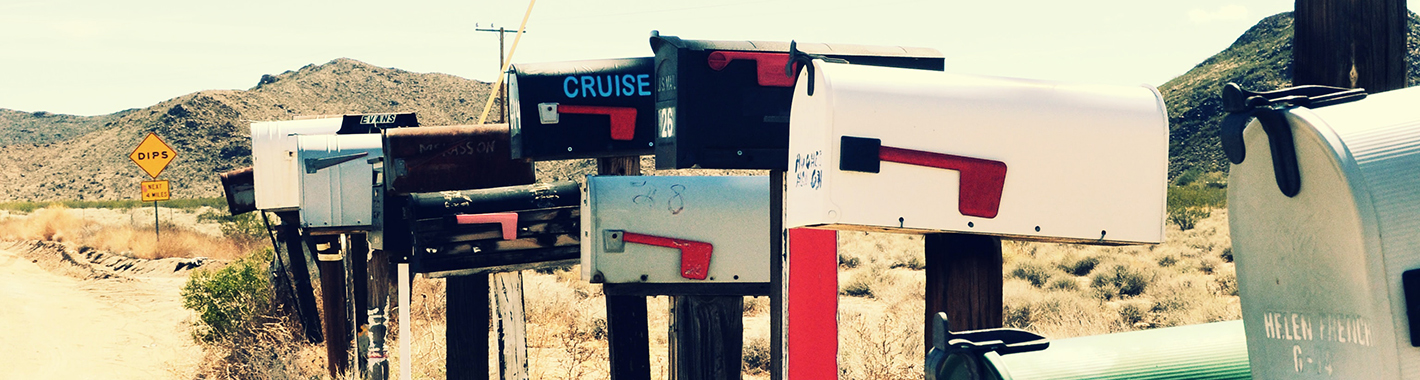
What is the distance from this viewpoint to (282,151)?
6645 mm

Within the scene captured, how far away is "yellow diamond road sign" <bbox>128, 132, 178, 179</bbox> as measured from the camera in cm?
1695

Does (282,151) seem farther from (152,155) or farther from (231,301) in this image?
(152,155)

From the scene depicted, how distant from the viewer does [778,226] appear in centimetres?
369

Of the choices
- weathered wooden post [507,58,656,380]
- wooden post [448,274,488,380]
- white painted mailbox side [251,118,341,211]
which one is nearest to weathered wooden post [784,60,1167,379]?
weathered wooden post [507,58,656,380]

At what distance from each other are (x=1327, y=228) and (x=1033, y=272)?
1259 centimetres

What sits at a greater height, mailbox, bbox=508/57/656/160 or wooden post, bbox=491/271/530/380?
mailbox, bbox=508/57/656/160

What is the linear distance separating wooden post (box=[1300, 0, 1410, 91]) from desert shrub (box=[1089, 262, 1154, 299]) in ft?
32.3

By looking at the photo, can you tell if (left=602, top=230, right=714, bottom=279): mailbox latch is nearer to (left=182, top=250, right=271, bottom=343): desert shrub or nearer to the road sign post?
(left=182, top=250, right=271, bottom=343): desert shrub

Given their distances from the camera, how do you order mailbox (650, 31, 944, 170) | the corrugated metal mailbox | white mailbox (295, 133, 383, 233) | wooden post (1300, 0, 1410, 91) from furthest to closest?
white mailbox (295, 133, 383, 233) → mailbox (650, 31, 944, 170) → wooden post (1300, 0, 1410, 91) → the corrugated metal mailbox

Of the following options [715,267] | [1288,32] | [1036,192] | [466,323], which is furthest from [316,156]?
[1288,32]

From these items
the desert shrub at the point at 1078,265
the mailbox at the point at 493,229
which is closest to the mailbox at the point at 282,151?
the mailbox at the point at 493,229

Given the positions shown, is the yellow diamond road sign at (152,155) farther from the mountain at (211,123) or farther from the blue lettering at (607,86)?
the mountain at (211,123)

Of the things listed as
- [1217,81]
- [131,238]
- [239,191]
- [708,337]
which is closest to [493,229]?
[708,337]

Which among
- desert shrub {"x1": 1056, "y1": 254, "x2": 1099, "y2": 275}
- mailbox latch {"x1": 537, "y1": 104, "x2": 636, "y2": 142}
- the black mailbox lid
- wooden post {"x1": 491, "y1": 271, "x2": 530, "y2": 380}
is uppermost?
the black mailbox lid
